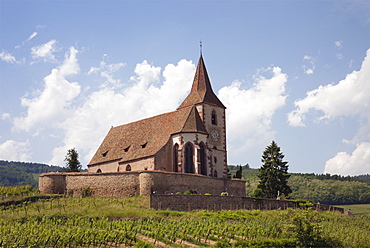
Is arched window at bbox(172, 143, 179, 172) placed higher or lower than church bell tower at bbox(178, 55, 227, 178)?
lower

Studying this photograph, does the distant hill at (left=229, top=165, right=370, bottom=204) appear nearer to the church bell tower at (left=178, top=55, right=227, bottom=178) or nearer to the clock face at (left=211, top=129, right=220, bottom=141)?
the church bell tower at (left=178, top=55, right=227, bottom=178)

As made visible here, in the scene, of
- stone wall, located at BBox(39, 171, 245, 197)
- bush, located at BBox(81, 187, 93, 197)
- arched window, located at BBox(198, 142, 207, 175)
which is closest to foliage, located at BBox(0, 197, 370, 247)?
stone wall, located at BBox(39, 171, 245, 197)

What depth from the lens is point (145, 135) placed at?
209ft

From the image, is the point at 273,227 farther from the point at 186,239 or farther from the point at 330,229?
the point at 186,239

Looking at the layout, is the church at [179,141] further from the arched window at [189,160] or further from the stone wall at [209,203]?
the stone wall at [209,203]

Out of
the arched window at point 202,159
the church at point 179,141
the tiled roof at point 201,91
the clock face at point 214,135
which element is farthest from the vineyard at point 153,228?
the tiled roof at point 201,91

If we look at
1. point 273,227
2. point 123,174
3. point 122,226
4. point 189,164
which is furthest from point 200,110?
point 122,226

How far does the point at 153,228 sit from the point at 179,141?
23060 millimetres

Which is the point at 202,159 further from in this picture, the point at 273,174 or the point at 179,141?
the point at 273,174

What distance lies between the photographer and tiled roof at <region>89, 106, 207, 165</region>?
59.0 metres

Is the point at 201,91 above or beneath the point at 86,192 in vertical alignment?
above

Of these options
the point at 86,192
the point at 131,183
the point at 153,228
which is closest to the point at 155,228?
the point at 153,228

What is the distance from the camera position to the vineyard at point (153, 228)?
30.9 m

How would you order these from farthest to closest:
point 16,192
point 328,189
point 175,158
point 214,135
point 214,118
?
point 328,189
point 214,118
point 214,135
point 175,158
point 16,192
